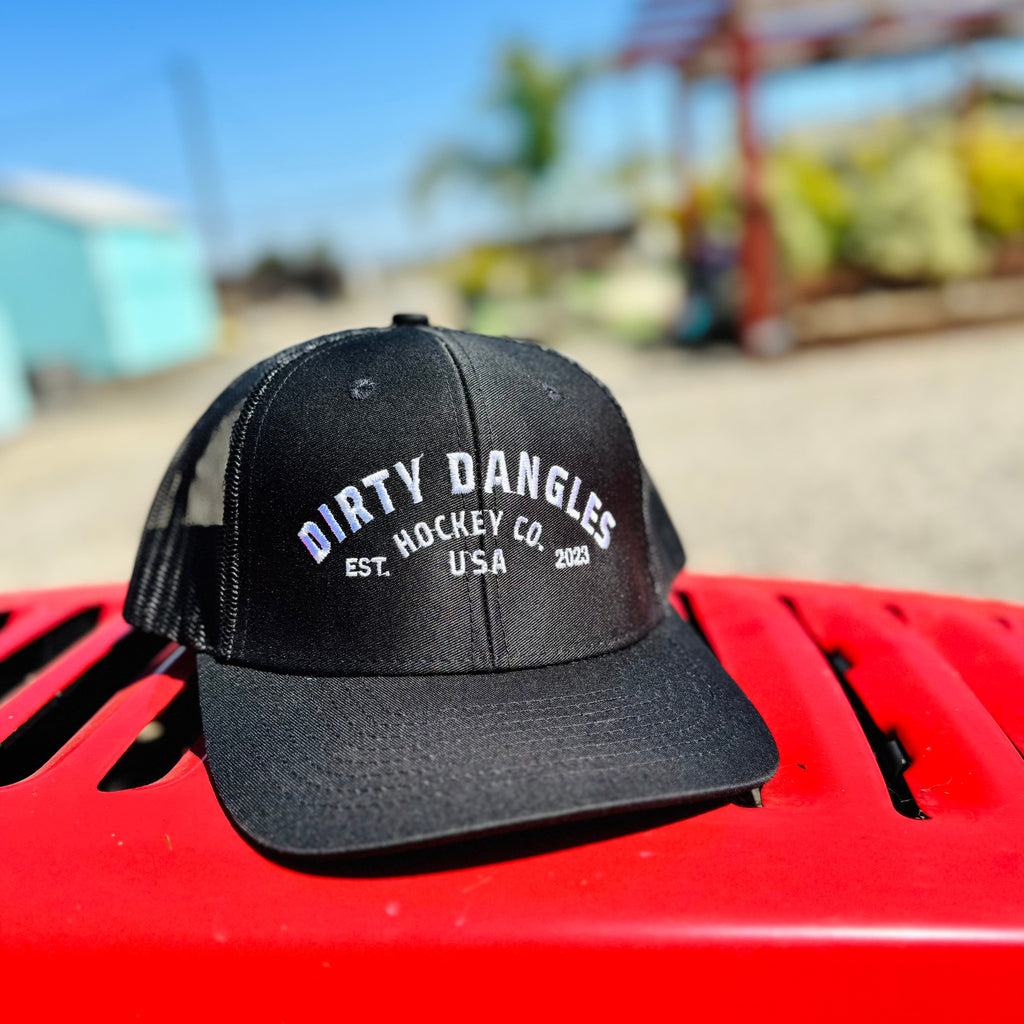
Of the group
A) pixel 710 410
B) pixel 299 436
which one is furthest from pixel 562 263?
pixel 299 436

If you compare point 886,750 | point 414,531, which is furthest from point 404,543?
point 886,750

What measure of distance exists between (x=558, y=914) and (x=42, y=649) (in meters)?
1.10

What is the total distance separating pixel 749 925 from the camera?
0.82 m

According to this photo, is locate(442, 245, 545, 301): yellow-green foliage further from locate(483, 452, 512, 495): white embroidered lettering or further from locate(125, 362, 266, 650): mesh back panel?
locate(483, 452, 512, 495): white embroidered lettering

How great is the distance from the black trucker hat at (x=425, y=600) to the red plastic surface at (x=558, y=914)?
0.18 ft

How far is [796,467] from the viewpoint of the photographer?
5324 millimetres

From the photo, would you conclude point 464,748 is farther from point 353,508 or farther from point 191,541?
point 191,541

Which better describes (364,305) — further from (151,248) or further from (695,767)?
(695,767)

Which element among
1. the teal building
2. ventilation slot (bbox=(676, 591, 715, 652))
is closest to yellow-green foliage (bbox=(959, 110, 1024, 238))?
ventilation slot (bbox=(676, 591, 715, 652))

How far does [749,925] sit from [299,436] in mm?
760

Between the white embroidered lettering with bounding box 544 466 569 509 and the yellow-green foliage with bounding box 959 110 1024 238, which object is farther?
the yellow-green foliage with bounding box 959 110 1024 238

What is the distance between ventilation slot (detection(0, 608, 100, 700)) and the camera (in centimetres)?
151

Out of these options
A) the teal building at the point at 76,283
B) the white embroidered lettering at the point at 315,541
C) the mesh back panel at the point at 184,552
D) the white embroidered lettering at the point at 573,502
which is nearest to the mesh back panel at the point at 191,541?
the mesh back panel at the point at 184,552

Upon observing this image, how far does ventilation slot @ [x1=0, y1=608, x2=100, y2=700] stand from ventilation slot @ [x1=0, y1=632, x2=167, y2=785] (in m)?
0.19
